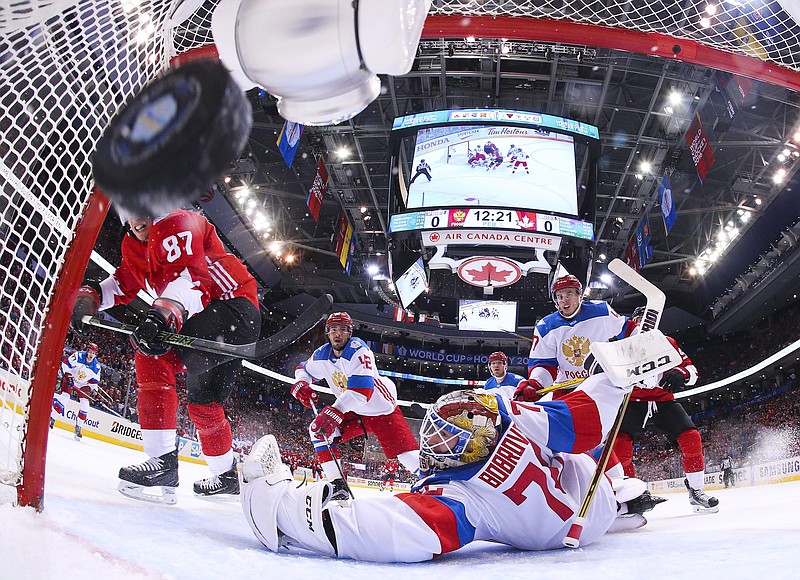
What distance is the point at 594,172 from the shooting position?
7.32m

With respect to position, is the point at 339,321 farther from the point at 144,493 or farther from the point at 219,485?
the point at 144,493

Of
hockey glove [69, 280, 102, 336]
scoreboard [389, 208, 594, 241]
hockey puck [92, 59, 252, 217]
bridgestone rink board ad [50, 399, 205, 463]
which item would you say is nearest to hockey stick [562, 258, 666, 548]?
hockey puck [92, 59, 252, 217]

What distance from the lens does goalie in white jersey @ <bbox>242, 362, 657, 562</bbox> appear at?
1.41 metres

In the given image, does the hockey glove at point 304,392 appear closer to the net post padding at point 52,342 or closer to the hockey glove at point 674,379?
the hockey glove at point 674,379

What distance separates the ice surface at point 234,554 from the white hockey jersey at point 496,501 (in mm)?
54

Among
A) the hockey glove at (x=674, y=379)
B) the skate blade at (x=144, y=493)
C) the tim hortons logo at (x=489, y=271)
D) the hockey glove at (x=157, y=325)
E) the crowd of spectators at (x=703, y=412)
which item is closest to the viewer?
the hockey glove at (x=157, y=325)

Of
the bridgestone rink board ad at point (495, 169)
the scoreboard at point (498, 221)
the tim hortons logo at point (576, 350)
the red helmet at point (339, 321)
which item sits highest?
the bridgestone rink board ad at point (495, 169)

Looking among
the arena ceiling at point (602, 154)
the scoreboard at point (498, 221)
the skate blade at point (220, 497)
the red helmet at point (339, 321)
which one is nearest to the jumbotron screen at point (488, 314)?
the arena ceiling at point (602, 154)

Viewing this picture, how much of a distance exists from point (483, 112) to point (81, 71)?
20.3 ft

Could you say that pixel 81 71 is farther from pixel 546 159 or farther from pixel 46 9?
pixel 546 159

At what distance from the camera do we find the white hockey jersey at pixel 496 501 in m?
1.36

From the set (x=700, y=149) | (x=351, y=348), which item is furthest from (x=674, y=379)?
(x=700, y=149)

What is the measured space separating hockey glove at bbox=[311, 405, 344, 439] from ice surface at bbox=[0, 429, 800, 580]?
175cm

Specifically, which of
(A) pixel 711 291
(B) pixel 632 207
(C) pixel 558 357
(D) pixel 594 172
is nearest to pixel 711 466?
(A) pixel 711 291
